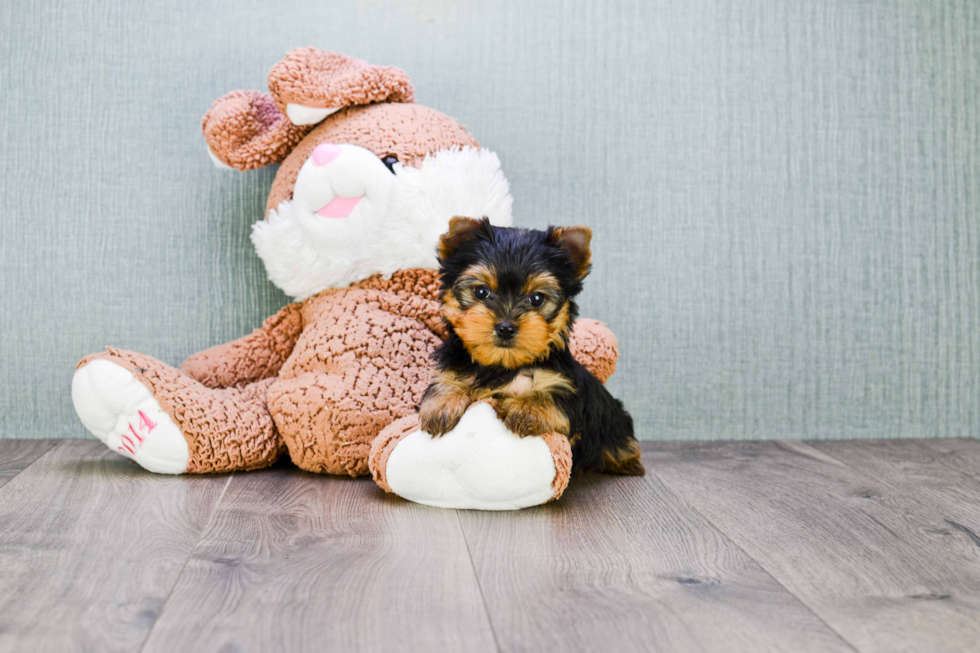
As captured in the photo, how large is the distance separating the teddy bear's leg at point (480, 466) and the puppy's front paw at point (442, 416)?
0.01 meters

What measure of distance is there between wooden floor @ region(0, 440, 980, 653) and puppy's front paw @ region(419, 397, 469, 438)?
0.17m

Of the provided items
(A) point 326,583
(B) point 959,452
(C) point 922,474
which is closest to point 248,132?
(A) point 326,583

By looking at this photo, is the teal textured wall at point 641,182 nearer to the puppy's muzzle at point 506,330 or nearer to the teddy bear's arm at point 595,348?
the teddy bear's arm at point 595,348

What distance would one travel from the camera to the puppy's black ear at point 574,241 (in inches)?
60.2

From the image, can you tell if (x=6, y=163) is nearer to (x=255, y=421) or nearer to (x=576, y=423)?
(x=255, y=421)

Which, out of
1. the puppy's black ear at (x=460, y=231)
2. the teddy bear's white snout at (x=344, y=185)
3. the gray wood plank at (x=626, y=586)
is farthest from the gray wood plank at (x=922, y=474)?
the teddy bear's white snout at (x=344, y=185)

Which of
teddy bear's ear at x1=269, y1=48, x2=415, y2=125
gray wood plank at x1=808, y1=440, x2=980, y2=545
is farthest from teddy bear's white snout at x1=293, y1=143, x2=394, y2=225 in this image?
gray wood plank at x1=808, y1=440, x2=980, y2=545

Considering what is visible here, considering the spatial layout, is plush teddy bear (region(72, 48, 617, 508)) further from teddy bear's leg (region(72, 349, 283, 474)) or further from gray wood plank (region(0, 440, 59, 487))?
gray wood plank (region(0, 440, 59, 487))

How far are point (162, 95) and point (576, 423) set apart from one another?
4.97ft

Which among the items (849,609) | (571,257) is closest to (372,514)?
(571,257)

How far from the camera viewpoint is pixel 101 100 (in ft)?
7.17

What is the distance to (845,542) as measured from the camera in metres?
1.40

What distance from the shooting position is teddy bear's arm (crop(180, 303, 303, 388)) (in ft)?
6.50

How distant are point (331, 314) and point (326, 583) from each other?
2.83 feet
